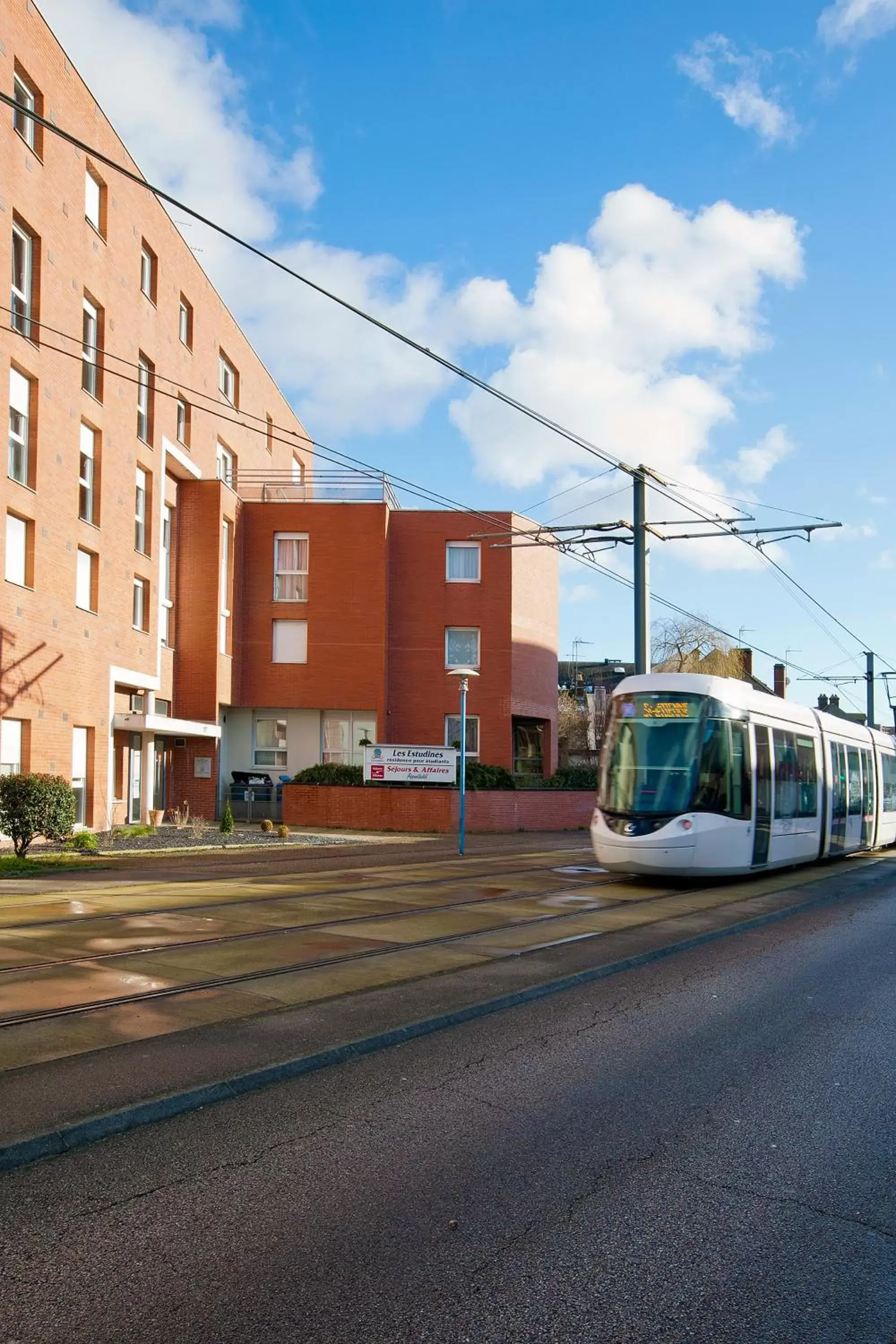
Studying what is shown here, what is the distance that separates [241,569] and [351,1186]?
98.6 feet

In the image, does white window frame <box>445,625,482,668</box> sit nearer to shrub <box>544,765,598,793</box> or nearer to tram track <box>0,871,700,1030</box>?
shrub <box>544,765,598,793</box>

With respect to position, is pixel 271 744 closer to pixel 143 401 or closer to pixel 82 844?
pixel 143 401

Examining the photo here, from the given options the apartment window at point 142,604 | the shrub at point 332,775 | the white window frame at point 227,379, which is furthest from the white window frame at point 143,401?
the shrub at point 332,775

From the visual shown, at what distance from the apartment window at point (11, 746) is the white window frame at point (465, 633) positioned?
54.2 feet

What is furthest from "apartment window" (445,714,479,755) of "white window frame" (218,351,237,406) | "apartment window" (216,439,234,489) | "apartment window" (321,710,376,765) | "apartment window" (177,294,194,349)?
"apartment window" (177,294,194,349)

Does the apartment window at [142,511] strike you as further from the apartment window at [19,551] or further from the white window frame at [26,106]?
the white window frame at [26,106]

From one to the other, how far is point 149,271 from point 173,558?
7.51 m

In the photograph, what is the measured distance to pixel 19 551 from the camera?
20.8 m

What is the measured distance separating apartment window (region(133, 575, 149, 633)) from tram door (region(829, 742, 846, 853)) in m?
16.5

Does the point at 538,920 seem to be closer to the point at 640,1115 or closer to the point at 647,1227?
the point at 640,1115

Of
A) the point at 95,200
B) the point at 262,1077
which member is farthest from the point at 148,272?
the point at 262,1077

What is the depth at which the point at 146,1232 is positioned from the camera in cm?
404

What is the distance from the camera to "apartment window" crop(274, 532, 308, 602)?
110 feet

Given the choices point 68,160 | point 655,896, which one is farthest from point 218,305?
point 655,896
